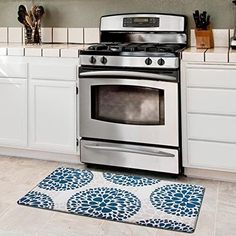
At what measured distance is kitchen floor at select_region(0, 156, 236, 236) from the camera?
7.45ft

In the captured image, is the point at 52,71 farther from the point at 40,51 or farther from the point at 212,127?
the point at 212,127

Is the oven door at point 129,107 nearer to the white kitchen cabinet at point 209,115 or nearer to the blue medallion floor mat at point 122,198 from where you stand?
the white kitchen cabinet at point 209,115

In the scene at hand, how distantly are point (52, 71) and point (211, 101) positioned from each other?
1.25m

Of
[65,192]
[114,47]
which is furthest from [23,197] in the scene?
[114,47]

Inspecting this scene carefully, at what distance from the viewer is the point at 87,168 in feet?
10.8

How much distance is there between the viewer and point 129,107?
3.06 m

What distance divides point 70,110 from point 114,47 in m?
0.61

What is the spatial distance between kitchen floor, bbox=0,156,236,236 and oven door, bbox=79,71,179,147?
0.51 m

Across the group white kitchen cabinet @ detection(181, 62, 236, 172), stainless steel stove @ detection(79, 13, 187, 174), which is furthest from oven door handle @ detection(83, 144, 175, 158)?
white kitchen cabinet @ detection(181, 62, 236, 172)

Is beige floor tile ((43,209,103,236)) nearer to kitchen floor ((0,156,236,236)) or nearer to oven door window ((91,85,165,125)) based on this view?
kitchen floor ((0,156,236,236))

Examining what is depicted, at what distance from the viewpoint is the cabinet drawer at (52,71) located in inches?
125

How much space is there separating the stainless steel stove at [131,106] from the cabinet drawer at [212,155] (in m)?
0.11

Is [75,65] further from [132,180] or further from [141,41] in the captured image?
[132,180]

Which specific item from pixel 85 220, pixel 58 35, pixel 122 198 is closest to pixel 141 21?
pixel 58 35
